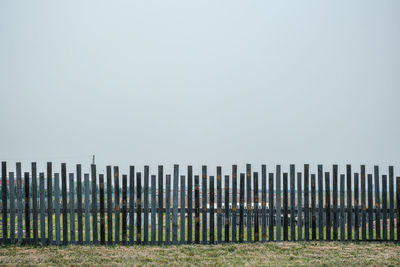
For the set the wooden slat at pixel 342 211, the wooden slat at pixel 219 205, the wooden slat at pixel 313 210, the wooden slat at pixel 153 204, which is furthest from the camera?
the wooden slat at pixel 342 211

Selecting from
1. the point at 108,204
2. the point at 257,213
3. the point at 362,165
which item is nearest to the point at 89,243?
the point at 108,204

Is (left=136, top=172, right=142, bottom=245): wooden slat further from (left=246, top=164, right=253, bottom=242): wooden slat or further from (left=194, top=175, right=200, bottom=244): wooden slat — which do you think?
(left=246, top=164, right=253, bottom=242): wooden slat

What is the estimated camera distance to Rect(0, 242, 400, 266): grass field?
918 cm

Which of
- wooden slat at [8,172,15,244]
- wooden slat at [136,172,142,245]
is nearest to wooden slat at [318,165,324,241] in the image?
wooden slat at [136,172,142,245]

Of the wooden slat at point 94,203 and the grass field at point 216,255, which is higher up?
the wooden slat at point 94,203

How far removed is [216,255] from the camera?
9.94m

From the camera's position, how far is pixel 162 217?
11.3 meters

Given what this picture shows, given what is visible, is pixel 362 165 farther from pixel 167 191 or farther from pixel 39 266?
pixel 39 266

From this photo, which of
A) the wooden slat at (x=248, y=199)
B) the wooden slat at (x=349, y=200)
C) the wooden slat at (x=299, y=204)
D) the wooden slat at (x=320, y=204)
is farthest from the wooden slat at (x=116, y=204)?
the wooden slat at (x=349, y=200)

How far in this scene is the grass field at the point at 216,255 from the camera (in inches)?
361

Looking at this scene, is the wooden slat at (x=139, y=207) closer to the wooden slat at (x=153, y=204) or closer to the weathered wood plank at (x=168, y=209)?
the wooden slat at (x=153, y=204)

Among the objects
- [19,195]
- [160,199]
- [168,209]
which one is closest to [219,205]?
[168,209]

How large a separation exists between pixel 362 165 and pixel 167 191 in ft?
16.3

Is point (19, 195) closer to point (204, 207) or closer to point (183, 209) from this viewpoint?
point (183, 209)
